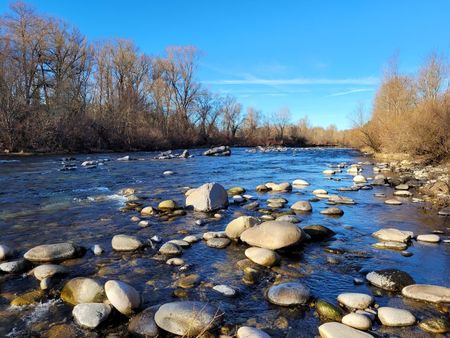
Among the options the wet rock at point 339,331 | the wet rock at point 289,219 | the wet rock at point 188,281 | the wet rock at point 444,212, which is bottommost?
the wet rock at point 188,281

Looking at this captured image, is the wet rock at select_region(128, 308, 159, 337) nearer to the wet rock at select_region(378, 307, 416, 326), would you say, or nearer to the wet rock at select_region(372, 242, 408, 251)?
the wet rock at select_region(378, 307, 416, 326)

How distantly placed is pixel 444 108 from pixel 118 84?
134 feet

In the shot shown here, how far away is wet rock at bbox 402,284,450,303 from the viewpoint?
3.97m

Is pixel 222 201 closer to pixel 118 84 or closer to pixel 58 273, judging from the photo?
pixel 58 273

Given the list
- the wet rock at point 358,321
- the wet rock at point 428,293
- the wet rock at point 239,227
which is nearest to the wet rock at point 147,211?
the wet rock at point 239,227

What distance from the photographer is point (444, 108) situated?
18.4 m

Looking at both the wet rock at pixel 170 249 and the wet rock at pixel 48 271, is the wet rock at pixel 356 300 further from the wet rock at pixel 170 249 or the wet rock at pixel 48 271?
the wet rock at pixel 48 271

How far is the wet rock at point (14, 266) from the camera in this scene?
4840mm

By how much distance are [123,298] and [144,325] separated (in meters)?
0.49

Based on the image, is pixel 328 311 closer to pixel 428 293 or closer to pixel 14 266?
pixel 428 293

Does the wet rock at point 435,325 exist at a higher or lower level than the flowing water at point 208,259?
higher

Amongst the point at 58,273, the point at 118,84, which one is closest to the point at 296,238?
the point at 58,273

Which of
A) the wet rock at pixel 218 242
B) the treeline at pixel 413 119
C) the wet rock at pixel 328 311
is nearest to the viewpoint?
the wet rock at pixel 328 311

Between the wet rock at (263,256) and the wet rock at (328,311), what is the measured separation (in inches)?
53.6
